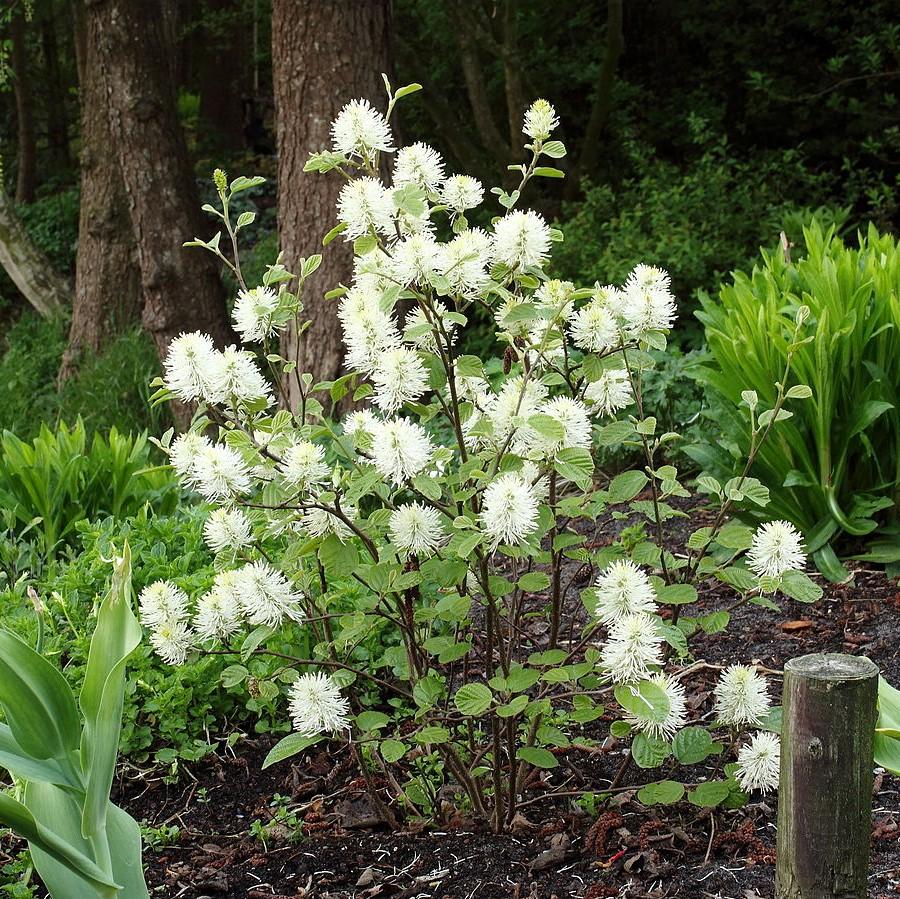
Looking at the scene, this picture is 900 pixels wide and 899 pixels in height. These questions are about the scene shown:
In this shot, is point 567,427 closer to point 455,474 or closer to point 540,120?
point 455,474

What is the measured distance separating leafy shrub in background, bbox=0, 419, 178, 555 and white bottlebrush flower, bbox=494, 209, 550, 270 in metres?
2.63

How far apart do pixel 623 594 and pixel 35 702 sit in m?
1.02

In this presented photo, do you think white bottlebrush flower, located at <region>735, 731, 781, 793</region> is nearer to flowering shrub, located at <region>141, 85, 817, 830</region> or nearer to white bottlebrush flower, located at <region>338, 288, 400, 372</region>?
flowering shrub, located at <region>141, 85, 817, 830</region>

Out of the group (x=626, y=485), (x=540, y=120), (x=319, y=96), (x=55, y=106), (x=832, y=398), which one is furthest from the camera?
(x=55, y=106)

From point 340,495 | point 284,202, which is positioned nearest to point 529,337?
point 340,495

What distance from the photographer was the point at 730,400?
13.5ft

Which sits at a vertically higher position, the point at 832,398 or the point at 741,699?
the point at 832,398

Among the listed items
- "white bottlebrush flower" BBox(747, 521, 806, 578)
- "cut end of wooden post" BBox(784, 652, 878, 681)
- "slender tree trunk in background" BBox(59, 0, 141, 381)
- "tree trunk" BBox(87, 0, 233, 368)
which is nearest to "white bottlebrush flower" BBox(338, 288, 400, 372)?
"white bottlebrush flower" BBox(747, 521, 806, 578)

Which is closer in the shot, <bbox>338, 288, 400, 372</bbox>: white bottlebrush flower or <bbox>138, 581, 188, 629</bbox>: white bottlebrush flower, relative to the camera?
<bbox>338, 288, 400, 372</bbox>: white bottlebrush flower

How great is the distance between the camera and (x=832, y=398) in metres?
3.79

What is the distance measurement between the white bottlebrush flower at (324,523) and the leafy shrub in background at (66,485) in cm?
235

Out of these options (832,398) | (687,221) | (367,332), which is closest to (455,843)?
(367,332)

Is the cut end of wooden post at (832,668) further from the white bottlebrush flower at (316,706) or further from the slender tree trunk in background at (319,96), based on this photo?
the slender tree trunk in background at (319,96)

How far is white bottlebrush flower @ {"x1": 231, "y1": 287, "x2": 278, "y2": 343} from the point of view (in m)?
2.17
